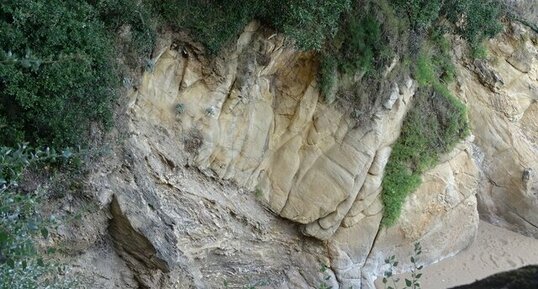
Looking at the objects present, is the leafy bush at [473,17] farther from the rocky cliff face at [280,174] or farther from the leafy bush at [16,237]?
the leafy bush at [16,237]

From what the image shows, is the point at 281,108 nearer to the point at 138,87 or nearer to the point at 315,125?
the point at 315,125

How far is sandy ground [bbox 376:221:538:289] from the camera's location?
1343 centimetres

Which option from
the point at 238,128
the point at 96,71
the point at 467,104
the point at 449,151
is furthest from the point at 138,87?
the point at 467,104

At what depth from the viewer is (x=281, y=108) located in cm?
1145

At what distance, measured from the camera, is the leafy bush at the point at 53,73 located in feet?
22.0

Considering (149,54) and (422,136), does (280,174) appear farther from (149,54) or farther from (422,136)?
(149,54)

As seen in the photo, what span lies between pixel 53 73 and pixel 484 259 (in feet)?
36.7

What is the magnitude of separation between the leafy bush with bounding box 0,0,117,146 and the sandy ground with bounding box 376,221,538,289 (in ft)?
25.6

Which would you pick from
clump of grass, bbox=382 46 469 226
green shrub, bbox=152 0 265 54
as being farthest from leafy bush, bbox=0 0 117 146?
clump of grass, bbox=382 46 469 226

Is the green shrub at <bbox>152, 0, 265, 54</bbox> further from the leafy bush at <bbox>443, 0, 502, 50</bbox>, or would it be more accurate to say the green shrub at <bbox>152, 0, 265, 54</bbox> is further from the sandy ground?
the sandy ground

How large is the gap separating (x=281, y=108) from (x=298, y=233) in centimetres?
273

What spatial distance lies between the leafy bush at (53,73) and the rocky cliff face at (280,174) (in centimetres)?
108

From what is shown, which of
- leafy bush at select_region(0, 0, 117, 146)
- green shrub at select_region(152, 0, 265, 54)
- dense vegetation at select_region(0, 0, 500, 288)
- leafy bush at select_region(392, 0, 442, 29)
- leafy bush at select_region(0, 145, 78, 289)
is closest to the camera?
leafy bush at select_region(0, 145, 78, 289)

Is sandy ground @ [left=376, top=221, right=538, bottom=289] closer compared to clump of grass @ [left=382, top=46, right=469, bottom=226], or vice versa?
clump of grass @ [left=382, top=46, right=469, bottom=226]
